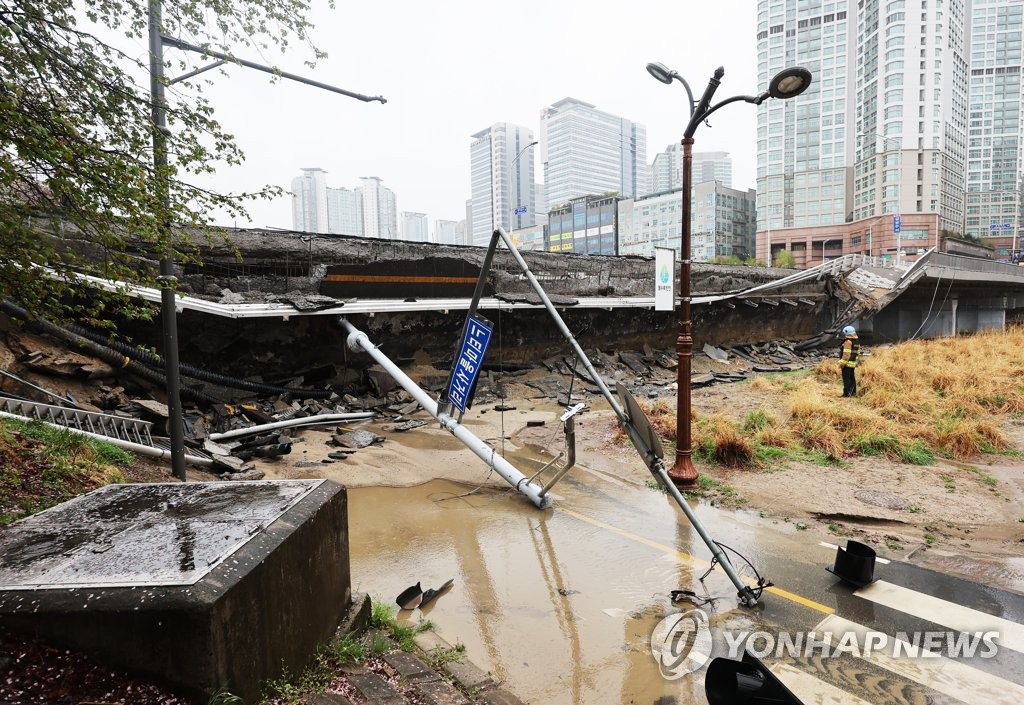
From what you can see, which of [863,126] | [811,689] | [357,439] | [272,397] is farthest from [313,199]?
[863,126]

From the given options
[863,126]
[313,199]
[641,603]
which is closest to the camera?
[641,603]

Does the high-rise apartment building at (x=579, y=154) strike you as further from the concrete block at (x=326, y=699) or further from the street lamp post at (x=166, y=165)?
the concrete block at (x=326, y=699)

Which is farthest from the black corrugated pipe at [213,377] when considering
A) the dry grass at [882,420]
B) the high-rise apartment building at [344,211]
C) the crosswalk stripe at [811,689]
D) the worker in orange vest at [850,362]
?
the high-rise apartment building at [344,211]

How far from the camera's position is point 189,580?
2873 mm

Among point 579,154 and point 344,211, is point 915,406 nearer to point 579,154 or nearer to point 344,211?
point 344,211

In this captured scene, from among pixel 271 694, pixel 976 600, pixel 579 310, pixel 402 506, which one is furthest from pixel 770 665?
pixel 579 310

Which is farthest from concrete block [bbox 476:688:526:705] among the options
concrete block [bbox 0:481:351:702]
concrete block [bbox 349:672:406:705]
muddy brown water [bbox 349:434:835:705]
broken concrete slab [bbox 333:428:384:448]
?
broken concrete slab [bbox 333:428:384:448]

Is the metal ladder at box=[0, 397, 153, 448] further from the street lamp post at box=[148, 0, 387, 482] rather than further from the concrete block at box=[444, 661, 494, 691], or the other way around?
the concrete block at box=[444, 661, 494, 691]

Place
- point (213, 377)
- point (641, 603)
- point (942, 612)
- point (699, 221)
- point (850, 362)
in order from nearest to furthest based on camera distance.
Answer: point (942, 612) → point (641, 603) → point (213, 377) → point (850, 362) → point (699, 221)

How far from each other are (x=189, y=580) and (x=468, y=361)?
5.03m

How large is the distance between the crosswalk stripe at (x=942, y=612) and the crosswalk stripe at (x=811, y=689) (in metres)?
1.51

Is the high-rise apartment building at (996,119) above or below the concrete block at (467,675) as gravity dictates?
above

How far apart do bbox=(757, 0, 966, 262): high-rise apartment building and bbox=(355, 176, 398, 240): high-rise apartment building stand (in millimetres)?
48366

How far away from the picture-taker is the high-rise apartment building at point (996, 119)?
82.6m
